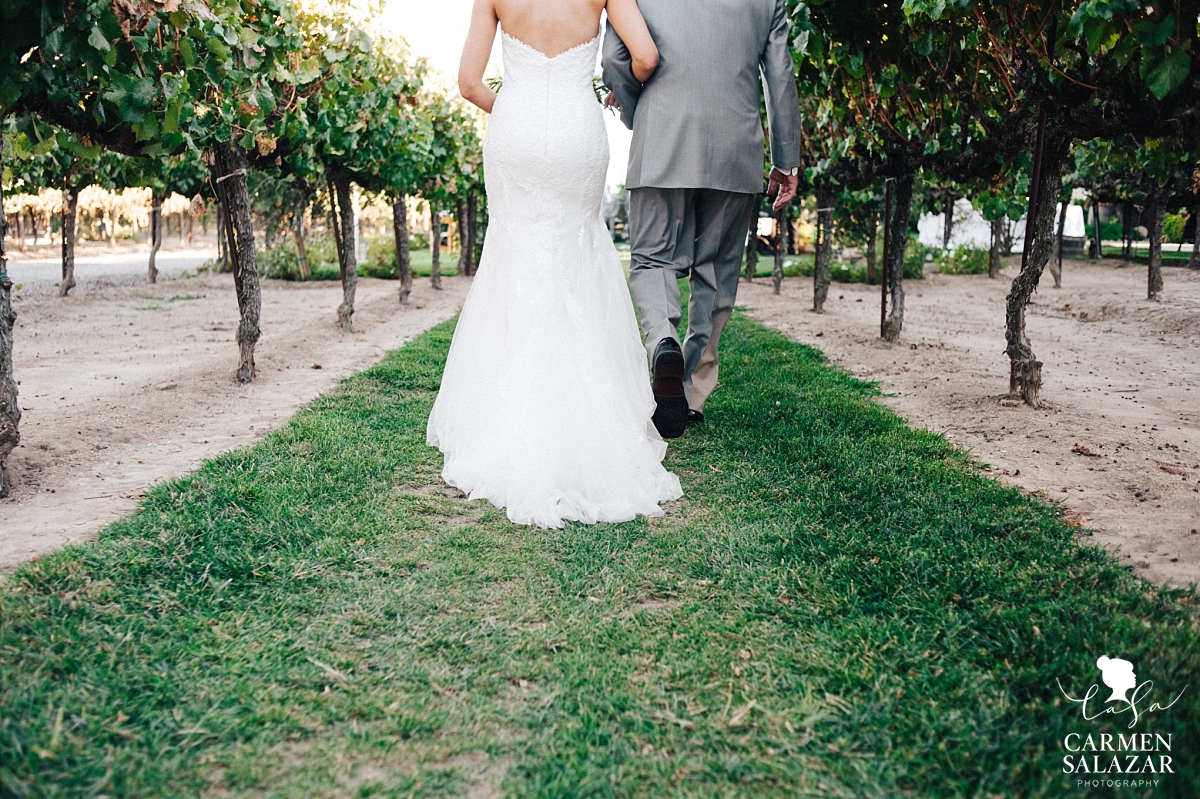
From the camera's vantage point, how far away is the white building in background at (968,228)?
86.5 ft

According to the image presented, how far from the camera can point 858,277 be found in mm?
19453

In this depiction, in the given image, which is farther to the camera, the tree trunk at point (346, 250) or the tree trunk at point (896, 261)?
the tree trunk at point (346, 250)

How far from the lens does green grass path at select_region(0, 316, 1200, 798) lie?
174 centimetres

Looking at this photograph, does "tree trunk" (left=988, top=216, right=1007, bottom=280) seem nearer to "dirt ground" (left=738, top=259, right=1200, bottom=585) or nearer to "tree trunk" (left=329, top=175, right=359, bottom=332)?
"dirt ground" (left=738, top=259, right=1200, bottom=585)

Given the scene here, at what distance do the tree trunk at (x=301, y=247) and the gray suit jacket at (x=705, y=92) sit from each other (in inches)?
708

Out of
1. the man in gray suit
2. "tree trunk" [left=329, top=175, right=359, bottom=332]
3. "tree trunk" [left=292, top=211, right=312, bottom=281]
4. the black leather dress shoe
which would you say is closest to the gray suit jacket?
the man in gray suit

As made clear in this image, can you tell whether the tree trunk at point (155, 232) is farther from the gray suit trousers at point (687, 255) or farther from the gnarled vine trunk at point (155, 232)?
the gray suit trousers at point (687, 255)

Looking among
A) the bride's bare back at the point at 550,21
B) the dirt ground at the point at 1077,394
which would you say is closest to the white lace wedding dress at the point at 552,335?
the bride's bare back at the point at 550,21

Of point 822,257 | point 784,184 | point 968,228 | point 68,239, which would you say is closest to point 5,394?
point 784,184

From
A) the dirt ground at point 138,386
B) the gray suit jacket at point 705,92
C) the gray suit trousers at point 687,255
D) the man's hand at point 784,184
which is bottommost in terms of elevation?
the dirt ground at point 138,386

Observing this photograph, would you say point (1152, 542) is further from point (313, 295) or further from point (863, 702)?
point (313, 295)

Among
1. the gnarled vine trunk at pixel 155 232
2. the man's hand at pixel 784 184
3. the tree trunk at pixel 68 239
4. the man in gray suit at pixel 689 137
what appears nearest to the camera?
the man in gray suit at pixel 689 137

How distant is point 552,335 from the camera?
11.6 ft

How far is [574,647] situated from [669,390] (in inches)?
65.7
